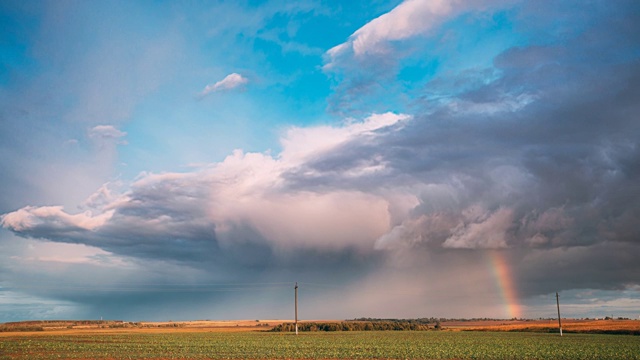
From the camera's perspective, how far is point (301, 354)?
56844 millimetres

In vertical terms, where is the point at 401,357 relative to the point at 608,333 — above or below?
above

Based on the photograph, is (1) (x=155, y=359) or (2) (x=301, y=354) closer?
(1) (x=155, y=359)

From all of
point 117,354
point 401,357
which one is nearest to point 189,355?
point 117,354

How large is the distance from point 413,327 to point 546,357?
13287cm

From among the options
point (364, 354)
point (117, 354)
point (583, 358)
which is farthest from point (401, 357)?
point (117, 354)

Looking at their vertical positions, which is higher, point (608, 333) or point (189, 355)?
point (189, 355)

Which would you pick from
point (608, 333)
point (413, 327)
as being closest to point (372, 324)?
point (413, 327)

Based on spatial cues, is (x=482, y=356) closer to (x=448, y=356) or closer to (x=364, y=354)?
(x=448, y=356)

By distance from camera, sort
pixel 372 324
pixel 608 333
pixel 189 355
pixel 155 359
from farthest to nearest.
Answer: pixel 372 324, pixel 608 333, pixel 189 355, pixel 155 359

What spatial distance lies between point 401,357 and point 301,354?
12135mm

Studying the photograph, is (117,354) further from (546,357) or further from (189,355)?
(546,357)

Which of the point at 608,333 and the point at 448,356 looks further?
the point at 608,333

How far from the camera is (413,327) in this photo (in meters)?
181

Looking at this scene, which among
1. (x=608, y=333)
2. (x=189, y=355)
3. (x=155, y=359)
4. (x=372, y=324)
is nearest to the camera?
(x=155, y=359)
